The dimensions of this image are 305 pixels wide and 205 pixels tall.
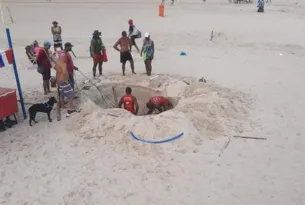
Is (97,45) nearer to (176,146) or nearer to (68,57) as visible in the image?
(68,57)

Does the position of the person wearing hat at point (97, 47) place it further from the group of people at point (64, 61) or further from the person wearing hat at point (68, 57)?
the person wearing hat at point (68, 57)

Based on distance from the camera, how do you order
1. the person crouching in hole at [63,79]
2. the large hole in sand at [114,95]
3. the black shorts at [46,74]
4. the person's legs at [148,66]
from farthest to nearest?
the person's legs at [148,66], the large hole in sand at [114,95], the black shorts at [46,74], the person crouching in hole at [63,79]

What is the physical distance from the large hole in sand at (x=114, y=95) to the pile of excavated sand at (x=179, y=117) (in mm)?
24

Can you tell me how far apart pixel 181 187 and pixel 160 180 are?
378mm

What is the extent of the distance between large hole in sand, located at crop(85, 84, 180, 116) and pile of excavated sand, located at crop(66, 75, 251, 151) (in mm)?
24

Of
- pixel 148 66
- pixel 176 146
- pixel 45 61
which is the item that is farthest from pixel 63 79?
pixel 148 66

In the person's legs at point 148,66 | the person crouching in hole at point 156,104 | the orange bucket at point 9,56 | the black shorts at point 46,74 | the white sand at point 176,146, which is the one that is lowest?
the white sand at point 176,146

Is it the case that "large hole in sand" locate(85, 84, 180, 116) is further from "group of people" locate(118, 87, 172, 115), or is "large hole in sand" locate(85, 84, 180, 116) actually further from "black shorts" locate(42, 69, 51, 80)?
"black shorts" locate(42, 69, 51, 80)

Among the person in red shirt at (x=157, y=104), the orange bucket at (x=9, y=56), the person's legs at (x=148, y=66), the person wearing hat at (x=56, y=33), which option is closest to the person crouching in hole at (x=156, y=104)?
the person in red shirt at (x=157, y=104)

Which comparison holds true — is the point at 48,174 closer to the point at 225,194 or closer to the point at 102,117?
the point at 102,117

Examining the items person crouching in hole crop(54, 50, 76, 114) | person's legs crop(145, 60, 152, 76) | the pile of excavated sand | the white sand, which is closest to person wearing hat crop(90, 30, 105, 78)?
the white sand

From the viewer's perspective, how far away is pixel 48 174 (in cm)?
568

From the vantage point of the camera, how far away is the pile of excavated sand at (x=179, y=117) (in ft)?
22.1

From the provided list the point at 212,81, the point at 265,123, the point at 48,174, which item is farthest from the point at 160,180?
the point at 212,81
